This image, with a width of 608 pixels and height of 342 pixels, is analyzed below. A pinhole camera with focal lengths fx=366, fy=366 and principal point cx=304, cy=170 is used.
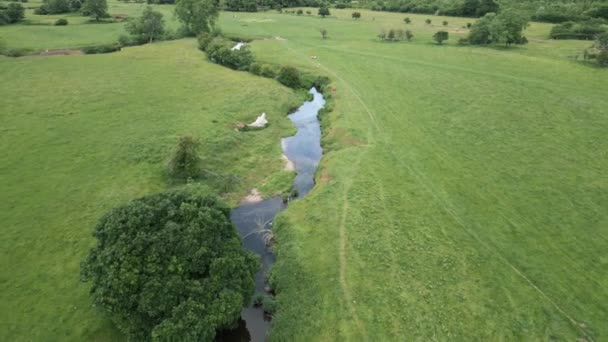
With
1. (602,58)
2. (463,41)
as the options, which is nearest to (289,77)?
(463,41)

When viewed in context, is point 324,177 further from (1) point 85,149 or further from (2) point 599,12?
(2) point 599,12

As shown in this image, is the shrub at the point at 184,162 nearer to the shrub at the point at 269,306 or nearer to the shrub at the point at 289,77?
the shrub at the point at 269,306

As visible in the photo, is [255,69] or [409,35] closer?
[255,69]

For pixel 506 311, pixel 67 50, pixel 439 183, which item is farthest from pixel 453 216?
pixel 67 50

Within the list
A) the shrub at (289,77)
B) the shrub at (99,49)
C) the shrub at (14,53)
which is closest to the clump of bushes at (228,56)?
the shrub at (289,77)

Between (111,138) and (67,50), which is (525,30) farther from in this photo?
(67,50)
